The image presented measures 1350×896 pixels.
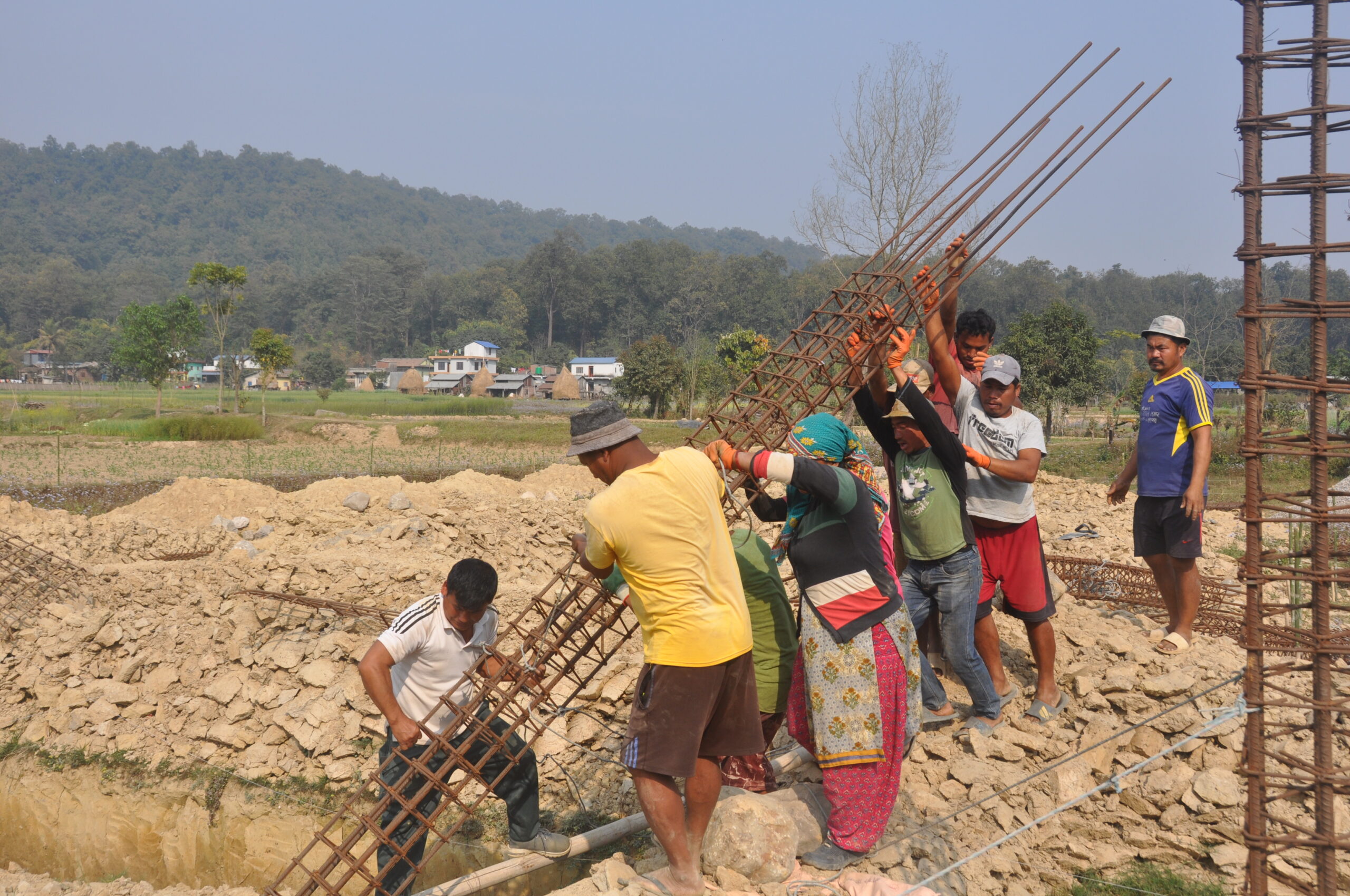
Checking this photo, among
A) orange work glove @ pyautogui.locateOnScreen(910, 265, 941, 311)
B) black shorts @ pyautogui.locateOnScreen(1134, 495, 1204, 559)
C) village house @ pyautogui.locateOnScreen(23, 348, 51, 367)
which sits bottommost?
black shorts @ pyautogui.locateOnScreen(1134, 495, 1204, 559)

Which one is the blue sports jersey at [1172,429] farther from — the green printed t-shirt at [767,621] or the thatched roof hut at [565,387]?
the thatched roof hut at [565,387]

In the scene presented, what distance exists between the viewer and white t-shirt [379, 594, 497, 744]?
10.4 feet

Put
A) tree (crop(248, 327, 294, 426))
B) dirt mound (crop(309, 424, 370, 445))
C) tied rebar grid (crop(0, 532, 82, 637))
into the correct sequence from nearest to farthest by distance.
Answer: tied rebar grid (crop(0, 532, 82, 637)) < dirt mound (crop(309, 424, 370, 445)) < tree (crop(248, 327, 294, 426))

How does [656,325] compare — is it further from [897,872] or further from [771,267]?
[897,872]

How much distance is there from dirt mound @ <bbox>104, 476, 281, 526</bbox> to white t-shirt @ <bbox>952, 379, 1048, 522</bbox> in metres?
9.96

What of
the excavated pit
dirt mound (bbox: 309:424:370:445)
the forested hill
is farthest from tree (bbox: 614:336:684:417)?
the forested hill

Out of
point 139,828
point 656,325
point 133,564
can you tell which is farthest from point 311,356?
point 139,828

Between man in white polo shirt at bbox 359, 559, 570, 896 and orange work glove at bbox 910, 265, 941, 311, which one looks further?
orange work glove at bbox 910, 265, 941, 311

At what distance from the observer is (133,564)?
8.09 m

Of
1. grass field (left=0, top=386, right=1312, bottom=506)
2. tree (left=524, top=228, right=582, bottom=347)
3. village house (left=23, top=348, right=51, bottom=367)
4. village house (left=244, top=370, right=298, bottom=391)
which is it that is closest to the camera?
grass field (left=0, top=386, right=1312, bottom=506)

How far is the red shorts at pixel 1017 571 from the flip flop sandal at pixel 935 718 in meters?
0.48

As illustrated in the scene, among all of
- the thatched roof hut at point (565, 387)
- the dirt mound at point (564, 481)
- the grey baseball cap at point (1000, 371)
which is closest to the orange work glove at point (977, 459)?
the grey baseball cap at point (1000, 371)

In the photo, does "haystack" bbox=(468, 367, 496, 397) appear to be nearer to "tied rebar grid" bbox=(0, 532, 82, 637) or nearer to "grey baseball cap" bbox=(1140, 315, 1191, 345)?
"tied rebar grid" bbox=(0, 532, 82, 637)

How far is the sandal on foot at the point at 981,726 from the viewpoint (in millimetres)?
3945
